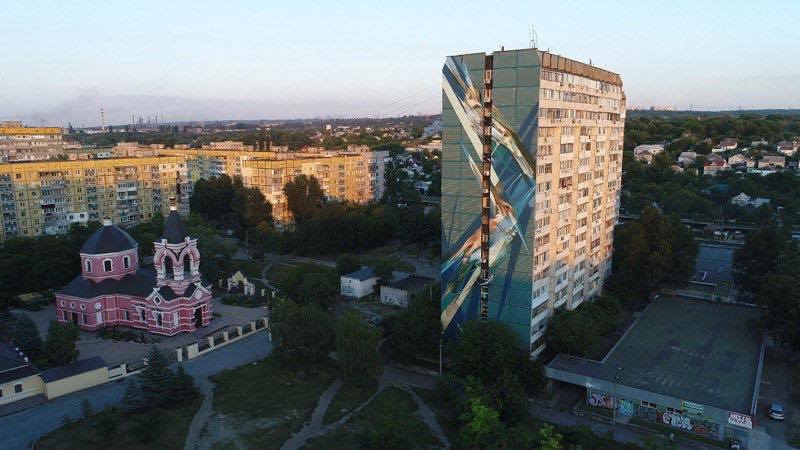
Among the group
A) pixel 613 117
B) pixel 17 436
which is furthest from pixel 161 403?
pixel 613 117

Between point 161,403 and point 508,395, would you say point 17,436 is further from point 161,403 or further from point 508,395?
point 508,395

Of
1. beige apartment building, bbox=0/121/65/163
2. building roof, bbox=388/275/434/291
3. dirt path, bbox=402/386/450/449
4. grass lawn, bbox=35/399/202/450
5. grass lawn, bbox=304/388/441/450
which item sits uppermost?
beige apartment building, bbox=0/121/65/163

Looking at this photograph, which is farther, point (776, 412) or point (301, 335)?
point (301, 335)

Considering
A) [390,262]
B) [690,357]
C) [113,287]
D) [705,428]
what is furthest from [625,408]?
[113,287]

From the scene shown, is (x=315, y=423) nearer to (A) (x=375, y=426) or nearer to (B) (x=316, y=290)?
(A) (x=375, y=426)

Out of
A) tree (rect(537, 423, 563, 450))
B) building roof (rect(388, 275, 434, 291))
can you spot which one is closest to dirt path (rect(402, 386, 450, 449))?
tree (rect(537, 423, 563, 450))

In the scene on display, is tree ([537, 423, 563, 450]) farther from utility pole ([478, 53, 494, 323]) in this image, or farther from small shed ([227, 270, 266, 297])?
small shed ([227, 270, 266, 297])
